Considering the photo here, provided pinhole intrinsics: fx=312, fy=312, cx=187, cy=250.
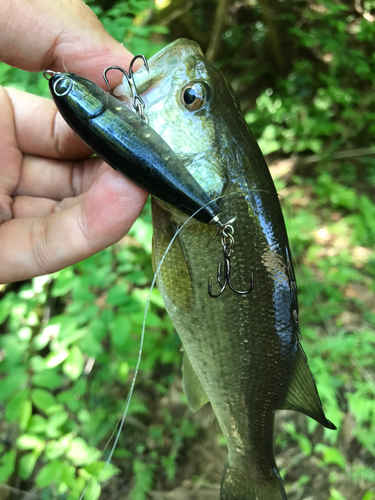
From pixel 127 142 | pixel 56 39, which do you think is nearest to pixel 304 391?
pixel 127 142

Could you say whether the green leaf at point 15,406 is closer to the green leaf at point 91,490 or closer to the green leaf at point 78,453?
the green leaf at point 78,453

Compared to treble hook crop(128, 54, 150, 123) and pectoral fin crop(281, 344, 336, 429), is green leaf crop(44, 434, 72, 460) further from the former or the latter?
treble hook crop(128, 54, 150, 123)

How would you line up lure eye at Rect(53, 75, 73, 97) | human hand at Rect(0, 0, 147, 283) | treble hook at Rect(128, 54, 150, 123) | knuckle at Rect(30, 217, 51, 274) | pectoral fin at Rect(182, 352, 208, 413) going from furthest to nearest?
pectoral fin at Rect(182, 352, 208, 413) < knuckle at Rect(30, 217, 51, 274) < human hand at Rect(0, 0, 147, 283) < treble hook at Rect(128, 54, 150, 123) < lure eye at Rect(53, 75, 73, 97)

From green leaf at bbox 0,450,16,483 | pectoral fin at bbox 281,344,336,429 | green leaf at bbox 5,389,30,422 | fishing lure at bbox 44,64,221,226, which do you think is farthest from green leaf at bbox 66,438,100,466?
fishing lure at bbox 44,64,221,226

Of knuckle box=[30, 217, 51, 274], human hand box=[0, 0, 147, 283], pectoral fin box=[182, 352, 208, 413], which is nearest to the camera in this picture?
human hand box=[0, 0, 147, 283]

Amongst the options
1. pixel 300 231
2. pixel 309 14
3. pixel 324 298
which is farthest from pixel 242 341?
pixel 309 14

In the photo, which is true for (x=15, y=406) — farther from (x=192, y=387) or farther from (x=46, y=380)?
(x=192, y=387)

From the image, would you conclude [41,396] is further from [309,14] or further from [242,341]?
[309,14]
